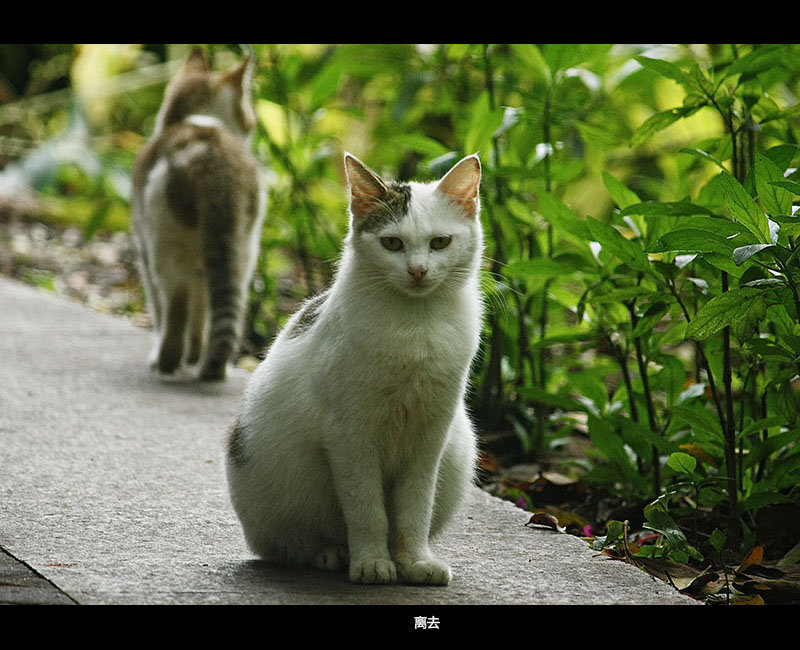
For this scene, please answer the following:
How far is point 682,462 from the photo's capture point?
2.89 metres

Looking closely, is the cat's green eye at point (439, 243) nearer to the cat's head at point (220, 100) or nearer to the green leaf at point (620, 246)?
the green leaf at point (620, 246)

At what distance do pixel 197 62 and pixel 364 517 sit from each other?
4003 mm

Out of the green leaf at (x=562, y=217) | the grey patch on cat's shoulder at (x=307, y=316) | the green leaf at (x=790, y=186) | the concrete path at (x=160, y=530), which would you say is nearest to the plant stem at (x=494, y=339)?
the green leaf at (x=562, y=217)

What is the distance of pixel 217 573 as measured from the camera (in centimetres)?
262

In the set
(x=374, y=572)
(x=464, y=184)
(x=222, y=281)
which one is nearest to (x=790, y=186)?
(x=464, y=184)

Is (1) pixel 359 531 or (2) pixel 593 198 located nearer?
(1) pixel 359 531

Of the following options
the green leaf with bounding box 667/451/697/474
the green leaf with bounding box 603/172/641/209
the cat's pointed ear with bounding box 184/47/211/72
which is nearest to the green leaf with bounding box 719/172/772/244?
the green leaf with bounding box 667/451/697/474

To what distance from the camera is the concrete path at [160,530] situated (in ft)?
8.16

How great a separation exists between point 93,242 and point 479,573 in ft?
25.0

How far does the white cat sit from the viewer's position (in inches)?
101

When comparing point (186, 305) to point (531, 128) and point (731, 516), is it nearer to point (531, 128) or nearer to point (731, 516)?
point (531, 128)

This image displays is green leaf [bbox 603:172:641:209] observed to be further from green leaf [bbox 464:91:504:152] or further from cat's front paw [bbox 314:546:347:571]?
cat's front paw [bbox 314:546:347:571]

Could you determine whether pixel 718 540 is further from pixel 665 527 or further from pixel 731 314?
pixel 731 314
